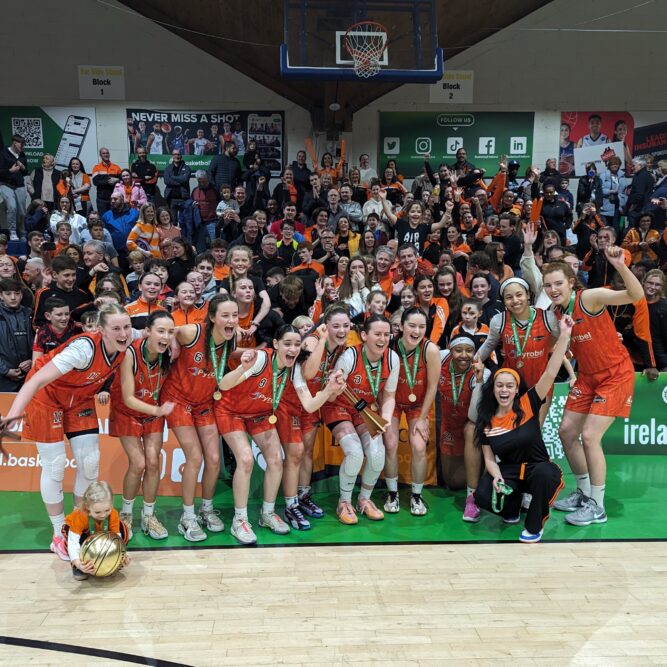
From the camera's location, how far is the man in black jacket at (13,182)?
1239cm

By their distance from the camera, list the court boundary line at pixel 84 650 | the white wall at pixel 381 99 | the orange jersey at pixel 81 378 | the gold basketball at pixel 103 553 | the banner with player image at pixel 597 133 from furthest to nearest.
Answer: the banner with player image at pixel 597 133
the white wall at pixel 381 99
the orange jersey at pixel 81 378
the gold basketball at pixel 103 553
the court boundary line at pixel 84 650

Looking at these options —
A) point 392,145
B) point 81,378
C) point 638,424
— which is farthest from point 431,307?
point 392,145

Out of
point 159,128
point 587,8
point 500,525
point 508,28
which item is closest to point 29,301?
point 500,525

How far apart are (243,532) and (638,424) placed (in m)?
4.06

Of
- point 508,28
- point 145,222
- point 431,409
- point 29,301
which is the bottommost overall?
point 431,409

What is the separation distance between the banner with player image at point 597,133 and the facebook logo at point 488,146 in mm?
1476

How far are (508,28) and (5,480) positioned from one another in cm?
1391

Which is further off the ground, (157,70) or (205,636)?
(157,70)

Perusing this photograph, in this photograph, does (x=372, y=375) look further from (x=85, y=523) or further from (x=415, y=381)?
(x=85, y=523)

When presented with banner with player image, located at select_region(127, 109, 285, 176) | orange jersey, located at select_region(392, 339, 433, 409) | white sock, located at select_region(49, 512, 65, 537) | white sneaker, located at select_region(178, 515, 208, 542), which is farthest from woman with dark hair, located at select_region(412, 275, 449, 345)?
banner with player image, located at select_region(127, 109, 285, 176)

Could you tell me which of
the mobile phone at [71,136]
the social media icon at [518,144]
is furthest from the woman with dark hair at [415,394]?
the mobile phone at [71,136]

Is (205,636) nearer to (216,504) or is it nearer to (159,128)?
(216,504)

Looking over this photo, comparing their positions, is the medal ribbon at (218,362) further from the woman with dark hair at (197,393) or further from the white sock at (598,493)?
the white sock at (598,493)

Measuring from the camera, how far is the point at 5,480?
5.88 m
